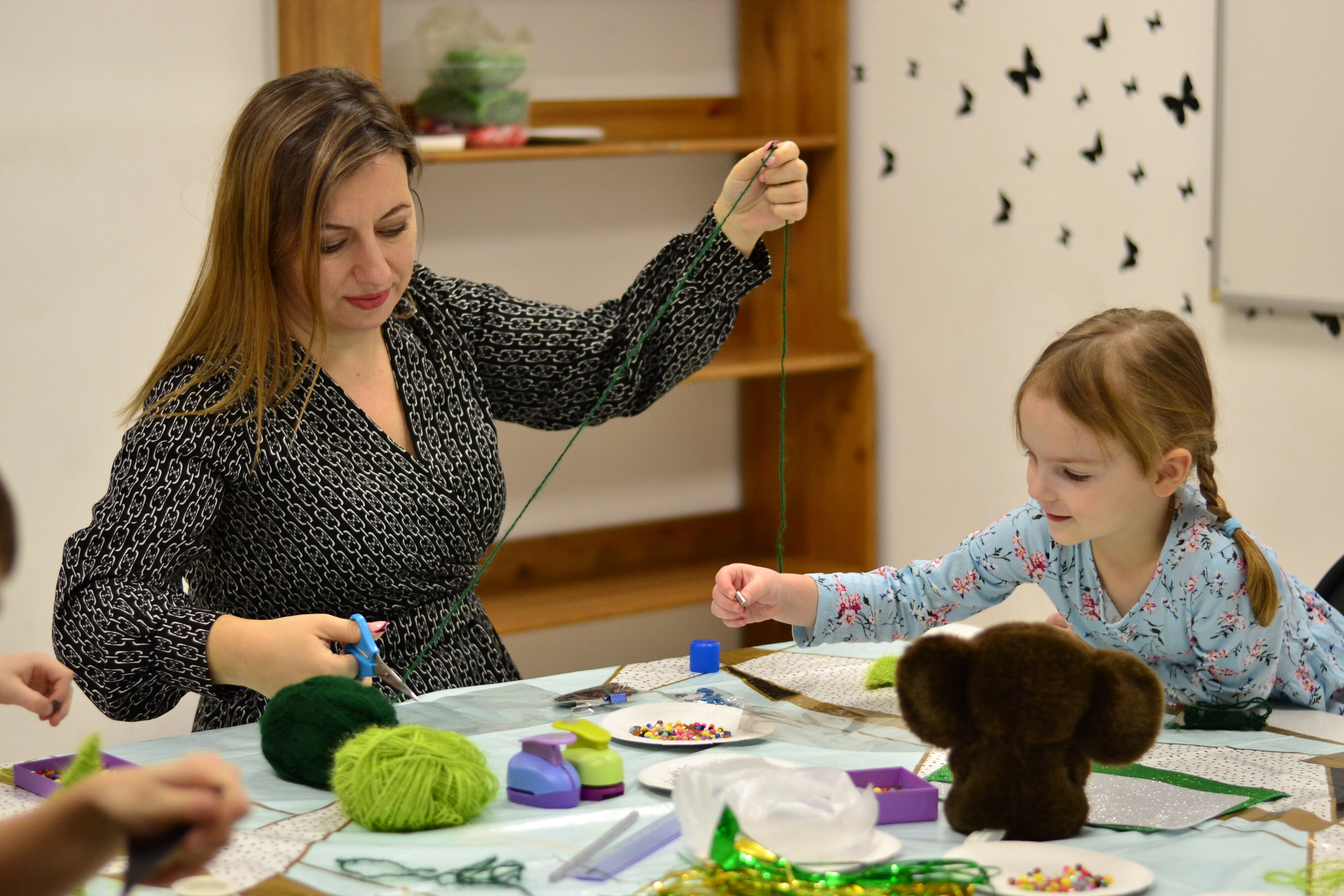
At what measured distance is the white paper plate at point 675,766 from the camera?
1.06m

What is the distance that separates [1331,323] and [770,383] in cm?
132

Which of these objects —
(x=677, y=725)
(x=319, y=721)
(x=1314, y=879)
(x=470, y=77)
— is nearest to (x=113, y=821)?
(x=319, y=721)

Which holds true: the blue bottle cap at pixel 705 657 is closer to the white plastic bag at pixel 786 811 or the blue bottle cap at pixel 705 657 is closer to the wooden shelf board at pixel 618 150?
the white plastic bag at pixel 786 811

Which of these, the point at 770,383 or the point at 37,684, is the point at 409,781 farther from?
the point at 770,383

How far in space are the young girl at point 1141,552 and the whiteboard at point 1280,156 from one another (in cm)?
90

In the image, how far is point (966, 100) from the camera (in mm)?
2734

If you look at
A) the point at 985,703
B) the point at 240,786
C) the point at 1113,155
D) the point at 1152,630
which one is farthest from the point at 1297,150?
the point at 240,786

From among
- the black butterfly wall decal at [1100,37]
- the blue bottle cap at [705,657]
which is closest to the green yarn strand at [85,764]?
the blue bottle cap at [705,657]

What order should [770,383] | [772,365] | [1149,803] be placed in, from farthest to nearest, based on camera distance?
1. [770,383]
2. [772,365]
3. [1149,803]

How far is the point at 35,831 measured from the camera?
66cm

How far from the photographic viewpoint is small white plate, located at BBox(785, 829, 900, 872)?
35.6 inches

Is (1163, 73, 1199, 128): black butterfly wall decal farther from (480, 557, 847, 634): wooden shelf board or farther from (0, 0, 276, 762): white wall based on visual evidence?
(0, 0, 276, 762): white wall

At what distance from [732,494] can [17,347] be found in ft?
5.19

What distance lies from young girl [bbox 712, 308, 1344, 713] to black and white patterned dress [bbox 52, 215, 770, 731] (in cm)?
36
